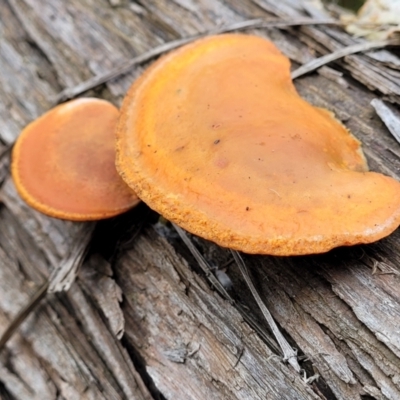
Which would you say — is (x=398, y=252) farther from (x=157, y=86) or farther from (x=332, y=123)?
(x=157, y=86)

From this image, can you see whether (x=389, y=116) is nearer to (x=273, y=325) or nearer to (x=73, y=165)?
(x=273, y=325)

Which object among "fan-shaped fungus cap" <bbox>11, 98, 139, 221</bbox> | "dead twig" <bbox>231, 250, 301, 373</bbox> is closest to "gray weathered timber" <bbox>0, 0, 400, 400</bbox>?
"dead twig" <bbox>231, 250, 301, 373</bbox>

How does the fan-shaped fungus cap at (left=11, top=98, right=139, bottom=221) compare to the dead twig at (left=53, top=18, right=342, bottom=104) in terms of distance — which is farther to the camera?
the dead twig at (left=53, top=18, right=342, bottom=104)

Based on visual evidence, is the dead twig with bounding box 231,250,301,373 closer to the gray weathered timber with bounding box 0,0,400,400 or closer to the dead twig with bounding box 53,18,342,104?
the gray weathered timber with bounding box 0,0,400,400

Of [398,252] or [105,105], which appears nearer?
[398,252]

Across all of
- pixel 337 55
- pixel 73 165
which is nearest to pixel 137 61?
pixel 73 165

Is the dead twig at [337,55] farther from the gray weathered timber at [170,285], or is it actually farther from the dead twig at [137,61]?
the dead twig at [137,61]

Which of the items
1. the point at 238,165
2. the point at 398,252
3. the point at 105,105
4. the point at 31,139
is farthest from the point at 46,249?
the point at 398,252
